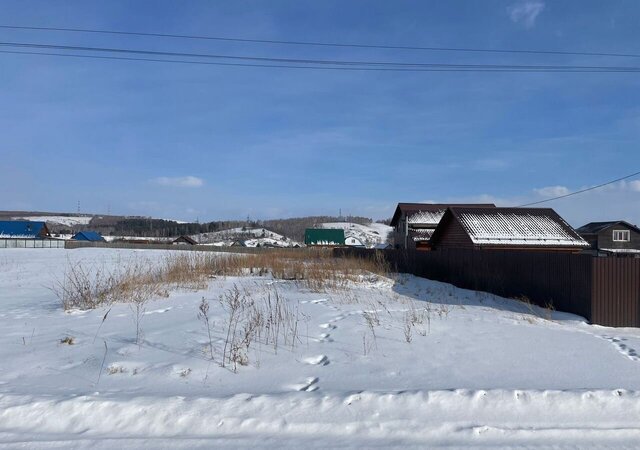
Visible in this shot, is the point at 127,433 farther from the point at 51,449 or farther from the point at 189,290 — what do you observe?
the point at 189,290

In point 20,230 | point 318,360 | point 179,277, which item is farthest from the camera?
point 20,230

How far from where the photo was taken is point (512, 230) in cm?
2841

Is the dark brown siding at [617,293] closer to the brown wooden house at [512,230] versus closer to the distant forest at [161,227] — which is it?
the brown wooden house at [512,230]

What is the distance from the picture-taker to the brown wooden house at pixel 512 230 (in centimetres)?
2770

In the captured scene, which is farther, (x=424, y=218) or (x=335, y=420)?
(x=424, y=218)

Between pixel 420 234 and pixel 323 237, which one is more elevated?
pixel 420 234

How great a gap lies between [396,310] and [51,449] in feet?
27.0

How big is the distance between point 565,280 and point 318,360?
9324 millimetres

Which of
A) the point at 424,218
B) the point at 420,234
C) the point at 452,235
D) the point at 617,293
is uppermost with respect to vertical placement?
the point at 424,218

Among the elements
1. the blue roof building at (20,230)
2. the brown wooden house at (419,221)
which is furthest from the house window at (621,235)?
the blue roof building at (20,230)

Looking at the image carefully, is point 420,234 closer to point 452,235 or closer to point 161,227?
point 452,235

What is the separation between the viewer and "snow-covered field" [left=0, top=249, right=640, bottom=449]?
4.47 meters

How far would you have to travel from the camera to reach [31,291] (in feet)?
51.1

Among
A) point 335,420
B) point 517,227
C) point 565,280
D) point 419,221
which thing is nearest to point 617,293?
point 565,280
